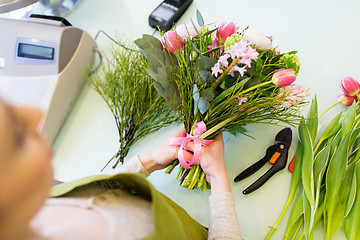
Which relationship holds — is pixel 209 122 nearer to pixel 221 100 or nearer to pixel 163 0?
pixel 221 100

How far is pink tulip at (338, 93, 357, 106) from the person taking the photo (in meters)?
0.85

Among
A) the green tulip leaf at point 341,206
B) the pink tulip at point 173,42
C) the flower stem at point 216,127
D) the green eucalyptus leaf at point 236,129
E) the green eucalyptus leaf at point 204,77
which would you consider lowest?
the green tulip leaf at point 341,206

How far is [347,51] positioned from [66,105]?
86 centimetres

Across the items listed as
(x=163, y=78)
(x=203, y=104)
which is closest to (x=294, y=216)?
(x=203, y=104)

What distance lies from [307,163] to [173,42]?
43 centimetres

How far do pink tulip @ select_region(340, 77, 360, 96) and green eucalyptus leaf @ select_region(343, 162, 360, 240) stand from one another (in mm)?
205

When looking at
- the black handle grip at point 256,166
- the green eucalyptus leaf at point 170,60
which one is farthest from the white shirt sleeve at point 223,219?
the green eucalyptus leaf at point 170,60

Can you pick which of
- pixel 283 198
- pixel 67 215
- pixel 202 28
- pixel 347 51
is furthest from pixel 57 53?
pixel 347 51

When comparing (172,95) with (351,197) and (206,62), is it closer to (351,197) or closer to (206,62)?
(206,62)

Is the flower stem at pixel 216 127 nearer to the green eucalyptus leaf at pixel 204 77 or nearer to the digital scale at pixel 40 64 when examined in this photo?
the green eucalyptus leaf at pixel 204 77

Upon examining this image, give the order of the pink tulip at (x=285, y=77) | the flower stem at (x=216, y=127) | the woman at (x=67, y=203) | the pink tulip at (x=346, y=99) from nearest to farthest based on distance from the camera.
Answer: the woman at (x=67, y=203) < the pink tulip at (x=285, y=77) < the flower stem at (x=216, y=127) < the pink tulip at (x=346, y=99)

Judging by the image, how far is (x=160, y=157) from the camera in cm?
78

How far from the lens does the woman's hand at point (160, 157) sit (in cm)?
77

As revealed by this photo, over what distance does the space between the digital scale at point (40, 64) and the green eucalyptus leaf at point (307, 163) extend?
66 centimetres
